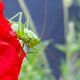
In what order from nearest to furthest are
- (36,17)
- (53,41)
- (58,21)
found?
1. (36,17)
2. (58,21)
3. (53,41)

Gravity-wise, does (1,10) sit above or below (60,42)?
above

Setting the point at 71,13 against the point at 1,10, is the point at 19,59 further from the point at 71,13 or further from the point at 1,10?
the point at 71,13

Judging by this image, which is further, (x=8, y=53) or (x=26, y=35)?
(x=26, y=35)

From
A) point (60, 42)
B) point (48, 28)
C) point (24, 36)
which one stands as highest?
point (24, 36)

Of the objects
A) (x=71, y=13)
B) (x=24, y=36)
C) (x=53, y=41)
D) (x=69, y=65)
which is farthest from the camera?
(x=71, y=13)

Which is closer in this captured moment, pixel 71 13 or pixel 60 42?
pixel 60 42

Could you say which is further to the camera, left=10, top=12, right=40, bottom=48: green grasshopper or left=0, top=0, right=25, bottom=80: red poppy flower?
left=10, top=12, right=40, bottom=48: green grasshopper

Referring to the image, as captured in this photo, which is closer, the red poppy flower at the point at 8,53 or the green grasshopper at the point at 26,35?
the red poppy flower at the point at 8,53

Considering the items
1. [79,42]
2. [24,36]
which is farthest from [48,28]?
[24,36]
